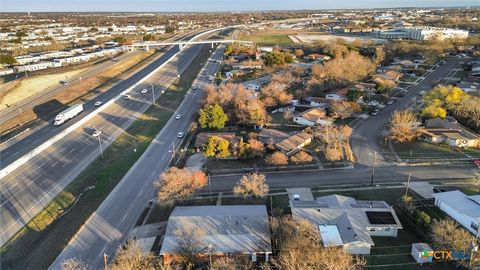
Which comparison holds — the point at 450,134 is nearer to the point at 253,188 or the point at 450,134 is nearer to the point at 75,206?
the point at 253,188

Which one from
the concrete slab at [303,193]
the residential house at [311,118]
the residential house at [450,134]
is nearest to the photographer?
the concrete slab at [303,193]

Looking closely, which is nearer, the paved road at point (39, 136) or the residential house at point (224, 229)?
the residential house at point (224, 229)

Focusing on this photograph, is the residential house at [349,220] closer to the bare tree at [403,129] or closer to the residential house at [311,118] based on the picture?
the bare tree at [403,129]

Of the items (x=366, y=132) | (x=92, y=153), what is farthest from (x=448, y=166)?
(x=92, y=153)

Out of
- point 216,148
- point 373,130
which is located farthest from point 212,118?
point 373,130

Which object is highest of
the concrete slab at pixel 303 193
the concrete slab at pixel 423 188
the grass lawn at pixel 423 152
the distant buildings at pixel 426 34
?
the distant buildings at pixel 426 34

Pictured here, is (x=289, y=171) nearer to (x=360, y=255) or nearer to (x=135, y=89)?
(x=360, y=255)

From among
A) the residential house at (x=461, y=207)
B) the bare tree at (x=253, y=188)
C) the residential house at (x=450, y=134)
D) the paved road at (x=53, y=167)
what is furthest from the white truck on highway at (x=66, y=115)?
the residential house at (x=450, y=134)
